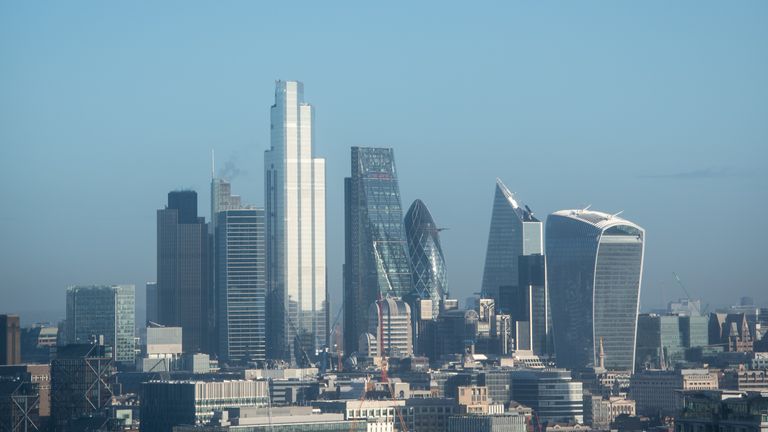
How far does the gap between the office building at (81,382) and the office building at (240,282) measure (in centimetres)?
7337

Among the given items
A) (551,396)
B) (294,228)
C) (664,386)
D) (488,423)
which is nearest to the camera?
(488,423)

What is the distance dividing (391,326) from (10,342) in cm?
6511

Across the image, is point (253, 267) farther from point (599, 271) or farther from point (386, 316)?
point (599, 271)

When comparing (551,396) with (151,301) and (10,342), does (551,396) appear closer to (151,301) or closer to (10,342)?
(10,342)

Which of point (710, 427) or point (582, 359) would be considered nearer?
point (710, 427)

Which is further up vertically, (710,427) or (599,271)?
(599,271)

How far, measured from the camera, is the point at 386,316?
624ft

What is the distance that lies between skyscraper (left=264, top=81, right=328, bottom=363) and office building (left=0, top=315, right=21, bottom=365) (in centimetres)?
5868

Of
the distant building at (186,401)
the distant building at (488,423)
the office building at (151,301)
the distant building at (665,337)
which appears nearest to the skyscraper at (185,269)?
the office building at (151,301)

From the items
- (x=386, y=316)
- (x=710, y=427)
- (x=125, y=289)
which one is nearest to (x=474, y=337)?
(x=386, y=316)

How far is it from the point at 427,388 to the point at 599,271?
3652cm

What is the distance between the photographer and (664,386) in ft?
455

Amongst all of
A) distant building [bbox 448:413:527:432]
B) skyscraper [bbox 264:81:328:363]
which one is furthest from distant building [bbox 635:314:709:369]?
distant building [bbox 448:413:527:432]

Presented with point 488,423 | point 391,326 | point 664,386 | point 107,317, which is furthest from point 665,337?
point 488,423
